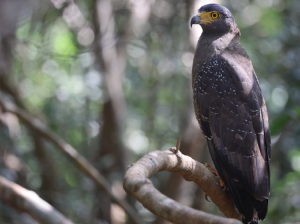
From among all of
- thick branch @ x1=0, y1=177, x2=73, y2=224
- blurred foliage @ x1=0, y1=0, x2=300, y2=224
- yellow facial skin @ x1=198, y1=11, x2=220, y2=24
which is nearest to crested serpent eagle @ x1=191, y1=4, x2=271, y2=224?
yellow facial skin @ x1=198, y1=11, x2=220, y2=24

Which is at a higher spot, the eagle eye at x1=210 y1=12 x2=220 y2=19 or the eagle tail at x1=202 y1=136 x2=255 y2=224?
the eagle eye at x1=210 y1=12 x2=220 y2=19

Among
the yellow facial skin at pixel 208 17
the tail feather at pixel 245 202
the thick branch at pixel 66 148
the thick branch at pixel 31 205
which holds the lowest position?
the tail feather at pixel 245 202

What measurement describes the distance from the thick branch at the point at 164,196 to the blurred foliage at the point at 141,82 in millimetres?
1710

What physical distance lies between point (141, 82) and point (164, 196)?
735 centimetres

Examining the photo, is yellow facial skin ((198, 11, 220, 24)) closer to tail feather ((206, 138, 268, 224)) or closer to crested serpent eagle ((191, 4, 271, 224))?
crested serpent eagle ((191, 4, 271, 224))

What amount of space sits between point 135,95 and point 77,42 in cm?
268

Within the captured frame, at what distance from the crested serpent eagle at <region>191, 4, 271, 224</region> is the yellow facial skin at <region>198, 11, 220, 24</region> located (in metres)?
0.10

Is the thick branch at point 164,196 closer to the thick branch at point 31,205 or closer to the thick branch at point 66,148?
the thick branch at point 31,205

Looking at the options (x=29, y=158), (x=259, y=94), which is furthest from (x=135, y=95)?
(x=259, y=94)

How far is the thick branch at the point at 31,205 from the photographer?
3.19 meters

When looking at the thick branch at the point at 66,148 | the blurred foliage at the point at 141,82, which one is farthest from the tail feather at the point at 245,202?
the thick branch at the point at 66,148

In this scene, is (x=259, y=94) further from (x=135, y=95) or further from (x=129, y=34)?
(x=135, y=95)

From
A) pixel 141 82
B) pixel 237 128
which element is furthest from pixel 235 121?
pixel 141 82

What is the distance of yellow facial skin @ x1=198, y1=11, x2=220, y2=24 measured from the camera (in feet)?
12.7
